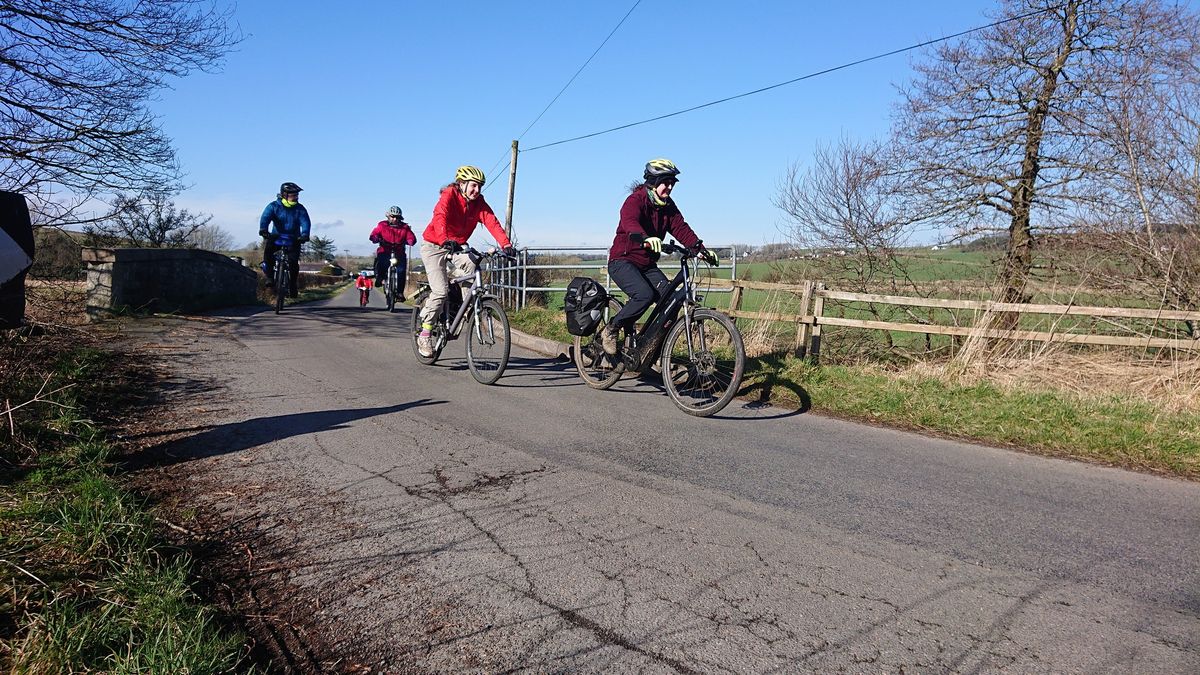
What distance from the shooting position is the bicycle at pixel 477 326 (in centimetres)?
785

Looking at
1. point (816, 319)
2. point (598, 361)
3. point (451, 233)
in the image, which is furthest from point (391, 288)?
point (816, 319)

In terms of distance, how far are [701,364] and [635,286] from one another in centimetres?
100

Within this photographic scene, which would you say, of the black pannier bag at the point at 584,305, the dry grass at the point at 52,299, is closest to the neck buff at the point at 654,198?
the black pannier bag at the point at 584,305

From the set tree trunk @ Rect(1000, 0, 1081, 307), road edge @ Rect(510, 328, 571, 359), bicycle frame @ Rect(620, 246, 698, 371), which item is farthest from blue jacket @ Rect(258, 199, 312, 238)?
tree trunk @ Rect(1000, 0, 1081, 307)

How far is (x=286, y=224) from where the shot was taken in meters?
13.2

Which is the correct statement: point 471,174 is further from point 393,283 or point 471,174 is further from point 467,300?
point 393,283

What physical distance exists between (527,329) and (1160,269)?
334 inches

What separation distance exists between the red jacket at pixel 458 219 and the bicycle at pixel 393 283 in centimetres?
677

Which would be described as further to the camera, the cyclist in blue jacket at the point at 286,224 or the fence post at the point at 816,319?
the cyclist in blue jacket at the point at 286,224

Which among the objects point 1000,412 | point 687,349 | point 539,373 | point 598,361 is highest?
point 687,349

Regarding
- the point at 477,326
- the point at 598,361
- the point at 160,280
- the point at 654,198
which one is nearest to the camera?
the point at 654,198

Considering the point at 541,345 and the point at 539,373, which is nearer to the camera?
the point at 539,373

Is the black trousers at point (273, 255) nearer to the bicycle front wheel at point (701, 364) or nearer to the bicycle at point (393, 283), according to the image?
the bicycle at point (393, 283)

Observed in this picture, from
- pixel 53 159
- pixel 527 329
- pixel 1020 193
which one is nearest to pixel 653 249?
pixel 527 329
